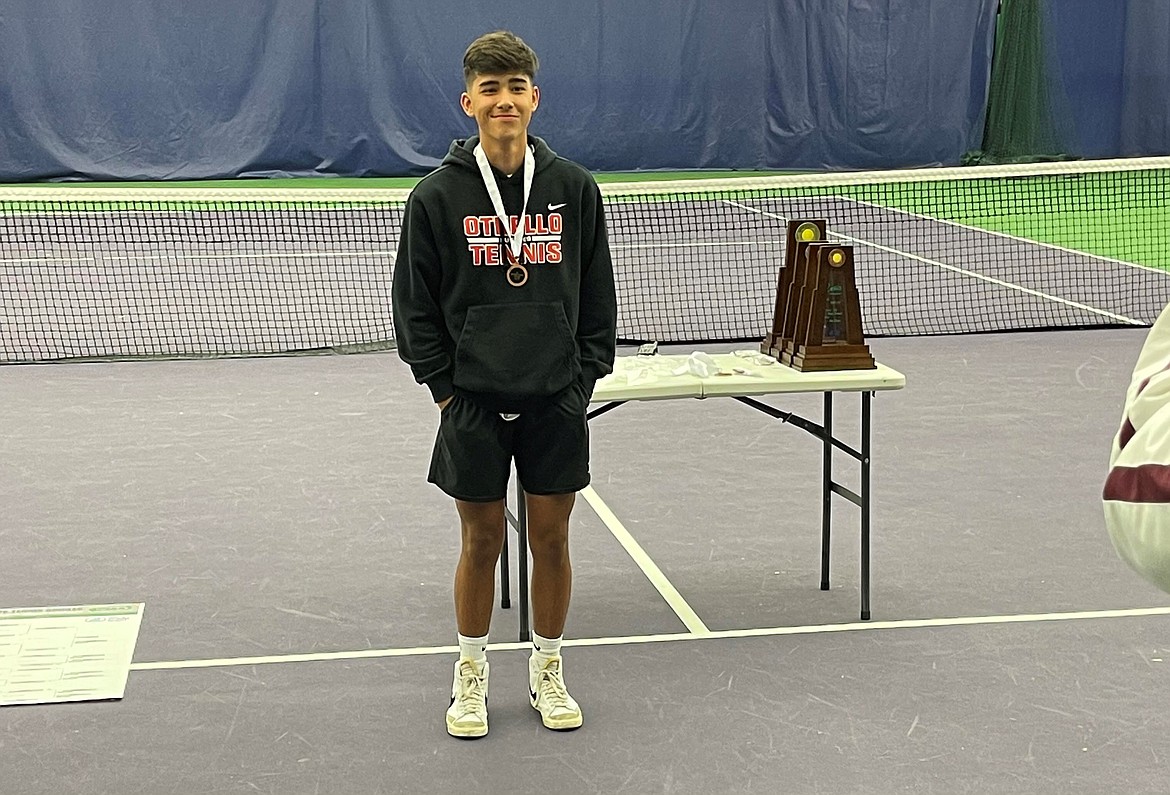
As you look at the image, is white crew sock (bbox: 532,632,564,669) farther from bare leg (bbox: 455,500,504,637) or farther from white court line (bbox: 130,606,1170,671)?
white court line (bbox: 130,606,1170,671)

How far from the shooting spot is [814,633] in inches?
152

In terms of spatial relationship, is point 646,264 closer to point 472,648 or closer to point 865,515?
point 865,515

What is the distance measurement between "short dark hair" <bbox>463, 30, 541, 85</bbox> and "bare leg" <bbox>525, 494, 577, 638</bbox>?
0.88 meters

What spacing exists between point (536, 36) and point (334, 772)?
14763 millimetres

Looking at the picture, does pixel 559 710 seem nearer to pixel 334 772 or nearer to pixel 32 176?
pixel 334 772

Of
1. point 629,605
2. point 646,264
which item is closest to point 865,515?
point 629,605

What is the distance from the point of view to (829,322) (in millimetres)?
3947

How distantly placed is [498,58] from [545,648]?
1.28 meters

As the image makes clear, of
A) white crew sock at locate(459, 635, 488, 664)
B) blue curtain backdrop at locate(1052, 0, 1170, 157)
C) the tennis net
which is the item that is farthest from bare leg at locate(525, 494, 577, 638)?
blue curtain backdrop at locate(1052, 0, 1170, 157)

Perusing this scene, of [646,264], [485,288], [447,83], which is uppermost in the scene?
[485,288]

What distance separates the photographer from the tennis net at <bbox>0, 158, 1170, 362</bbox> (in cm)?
830

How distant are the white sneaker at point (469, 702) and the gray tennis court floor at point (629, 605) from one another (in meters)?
0.04

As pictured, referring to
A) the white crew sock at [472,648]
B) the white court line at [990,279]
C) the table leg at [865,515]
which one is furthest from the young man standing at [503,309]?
the white court line at [990,279]

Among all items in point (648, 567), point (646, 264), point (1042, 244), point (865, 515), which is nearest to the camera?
point (865, 515)
